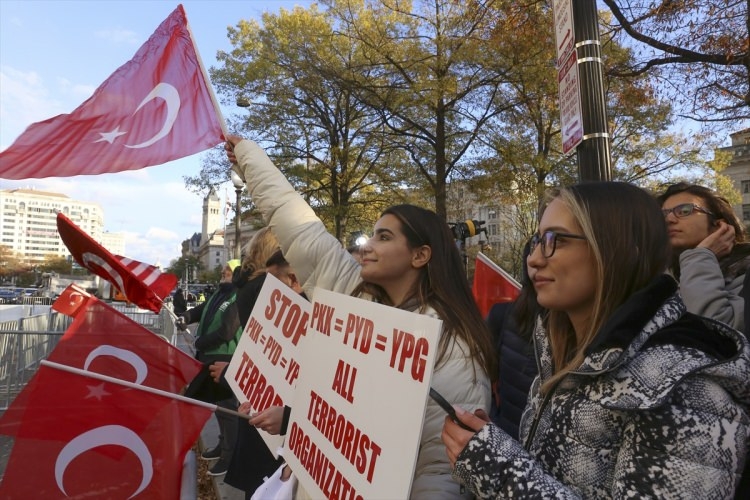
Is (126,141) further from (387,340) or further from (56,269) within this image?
(56,269)

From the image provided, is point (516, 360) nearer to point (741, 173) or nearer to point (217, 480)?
point (217, 480)

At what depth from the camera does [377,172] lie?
20.6m

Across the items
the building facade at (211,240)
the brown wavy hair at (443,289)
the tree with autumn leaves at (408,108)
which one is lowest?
the brown wavy hair at (443,289)

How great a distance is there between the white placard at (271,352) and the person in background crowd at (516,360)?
0.83 meters

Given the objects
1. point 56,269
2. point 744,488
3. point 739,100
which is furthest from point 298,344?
point 56,269

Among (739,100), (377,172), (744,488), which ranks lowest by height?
(744,488)

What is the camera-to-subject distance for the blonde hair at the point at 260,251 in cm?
432

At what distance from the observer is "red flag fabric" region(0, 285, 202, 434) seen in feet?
11.3

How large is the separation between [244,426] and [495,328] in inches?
69.1

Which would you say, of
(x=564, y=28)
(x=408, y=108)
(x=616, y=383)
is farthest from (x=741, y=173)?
(x=616, y=383)

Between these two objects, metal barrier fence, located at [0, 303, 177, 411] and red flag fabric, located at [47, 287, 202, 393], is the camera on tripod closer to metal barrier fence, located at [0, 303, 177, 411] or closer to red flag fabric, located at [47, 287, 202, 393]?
red flag fabric, located at [47, 287, 202, 393]

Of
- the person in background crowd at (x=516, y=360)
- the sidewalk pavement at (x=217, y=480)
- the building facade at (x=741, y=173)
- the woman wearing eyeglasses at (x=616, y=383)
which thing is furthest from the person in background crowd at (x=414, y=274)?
the building facade at (x=741, y=173)

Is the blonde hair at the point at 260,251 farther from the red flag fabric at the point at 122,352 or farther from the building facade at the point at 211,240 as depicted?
the building facade at the point at 211,240

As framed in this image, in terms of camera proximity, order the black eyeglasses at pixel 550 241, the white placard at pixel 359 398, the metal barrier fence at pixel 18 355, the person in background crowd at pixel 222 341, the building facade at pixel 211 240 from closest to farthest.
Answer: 1. the white placard at pixel 359 398
2. the black eyeglasses at pixel 550 241
3. the person in background crowd at pixel 222 341
4. the metal barrier fence at pixel 18 355
5. the building facade at pixel 211 240
